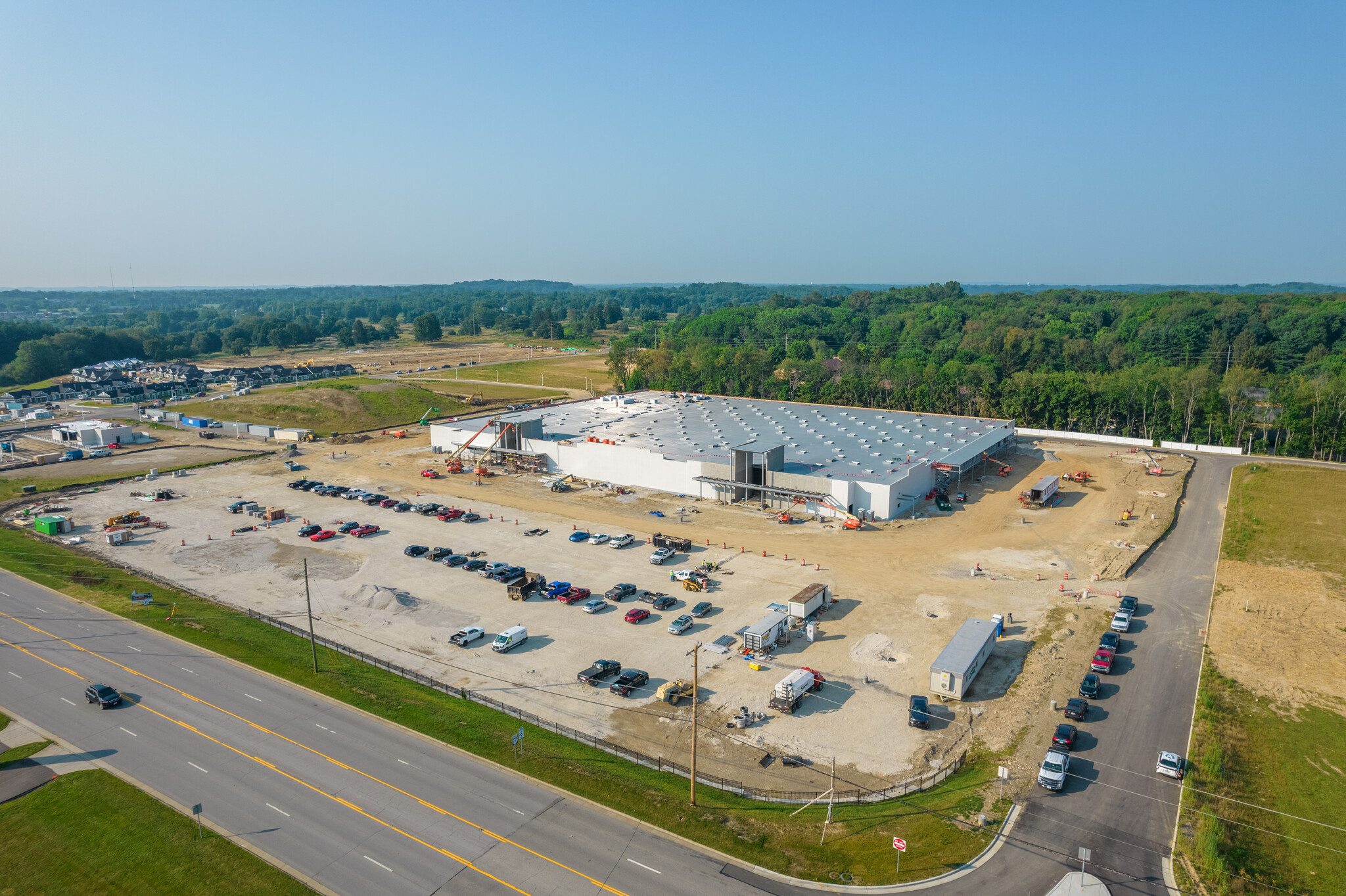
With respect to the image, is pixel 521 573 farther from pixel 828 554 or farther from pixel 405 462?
pixel 405 462

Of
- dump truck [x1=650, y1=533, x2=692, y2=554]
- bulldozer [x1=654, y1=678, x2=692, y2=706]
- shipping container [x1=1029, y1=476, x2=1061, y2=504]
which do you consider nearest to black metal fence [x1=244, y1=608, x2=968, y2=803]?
bulldozer [x1=654, y1=678, x2=692, y2=706]

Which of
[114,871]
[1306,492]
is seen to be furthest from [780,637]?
[1306,492]

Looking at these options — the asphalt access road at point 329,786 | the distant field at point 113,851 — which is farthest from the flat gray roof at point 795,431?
the distant field at point 113,851

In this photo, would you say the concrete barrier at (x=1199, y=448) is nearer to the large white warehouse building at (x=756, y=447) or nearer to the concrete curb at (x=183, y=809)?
the large white warehouse building at (x=756, y=447)

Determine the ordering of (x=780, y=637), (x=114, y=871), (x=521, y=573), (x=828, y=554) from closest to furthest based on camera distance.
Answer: (x=114, y=871) < (x=780, y=637) < (x=521, y=573) < (x=828, y=554)

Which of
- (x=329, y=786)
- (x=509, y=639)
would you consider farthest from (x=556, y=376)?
(x=329, y=786)

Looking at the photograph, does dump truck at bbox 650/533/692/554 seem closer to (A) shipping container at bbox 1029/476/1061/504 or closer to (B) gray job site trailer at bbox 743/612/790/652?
(B) gray job site trailer at bbox 743/612/790/652

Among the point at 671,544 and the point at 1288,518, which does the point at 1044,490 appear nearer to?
the point at 1288,518
